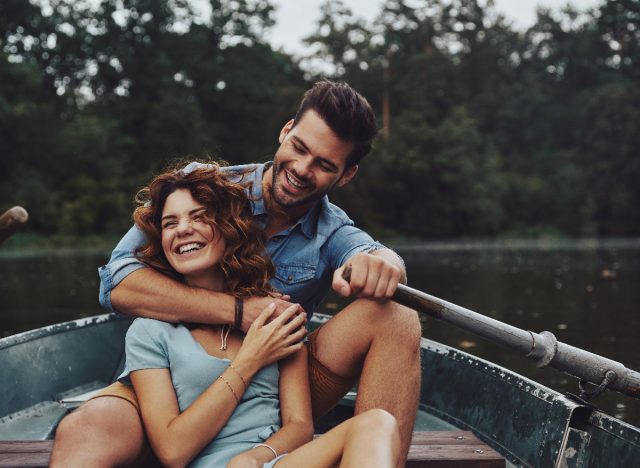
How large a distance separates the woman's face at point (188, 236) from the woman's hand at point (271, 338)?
0.22 meters

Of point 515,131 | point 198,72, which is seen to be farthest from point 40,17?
point 515,131

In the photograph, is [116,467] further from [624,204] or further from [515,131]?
[515,131]

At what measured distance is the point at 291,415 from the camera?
85.2 inches

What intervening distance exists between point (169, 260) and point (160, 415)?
468 millimetres

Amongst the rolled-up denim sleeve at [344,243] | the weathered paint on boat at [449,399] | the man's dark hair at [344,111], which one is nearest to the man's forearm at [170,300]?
the rolled-up denim sleeve at [344,243]

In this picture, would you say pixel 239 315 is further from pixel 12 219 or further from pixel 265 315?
pixel 12 219

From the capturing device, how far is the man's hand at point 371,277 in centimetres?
213

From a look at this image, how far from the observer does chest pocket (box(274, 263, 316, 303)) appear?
2.80 meters

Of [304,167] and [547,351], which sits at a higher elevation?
[304,167]

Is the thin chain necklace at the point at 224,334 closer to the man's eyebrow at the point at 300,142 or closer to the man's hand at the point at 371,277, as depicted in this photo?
the man's hand at the point at 371,277

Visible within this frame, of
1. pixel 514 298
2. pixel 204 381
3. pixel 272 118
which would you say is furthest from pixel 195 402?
pixel 272 118

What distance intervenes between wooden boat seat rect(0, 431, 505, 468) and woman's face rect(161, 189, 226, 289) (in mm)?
645

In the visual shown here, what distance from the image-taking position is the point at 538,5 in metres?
46.2

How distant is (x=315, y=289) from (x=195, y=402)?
38.0 inches
